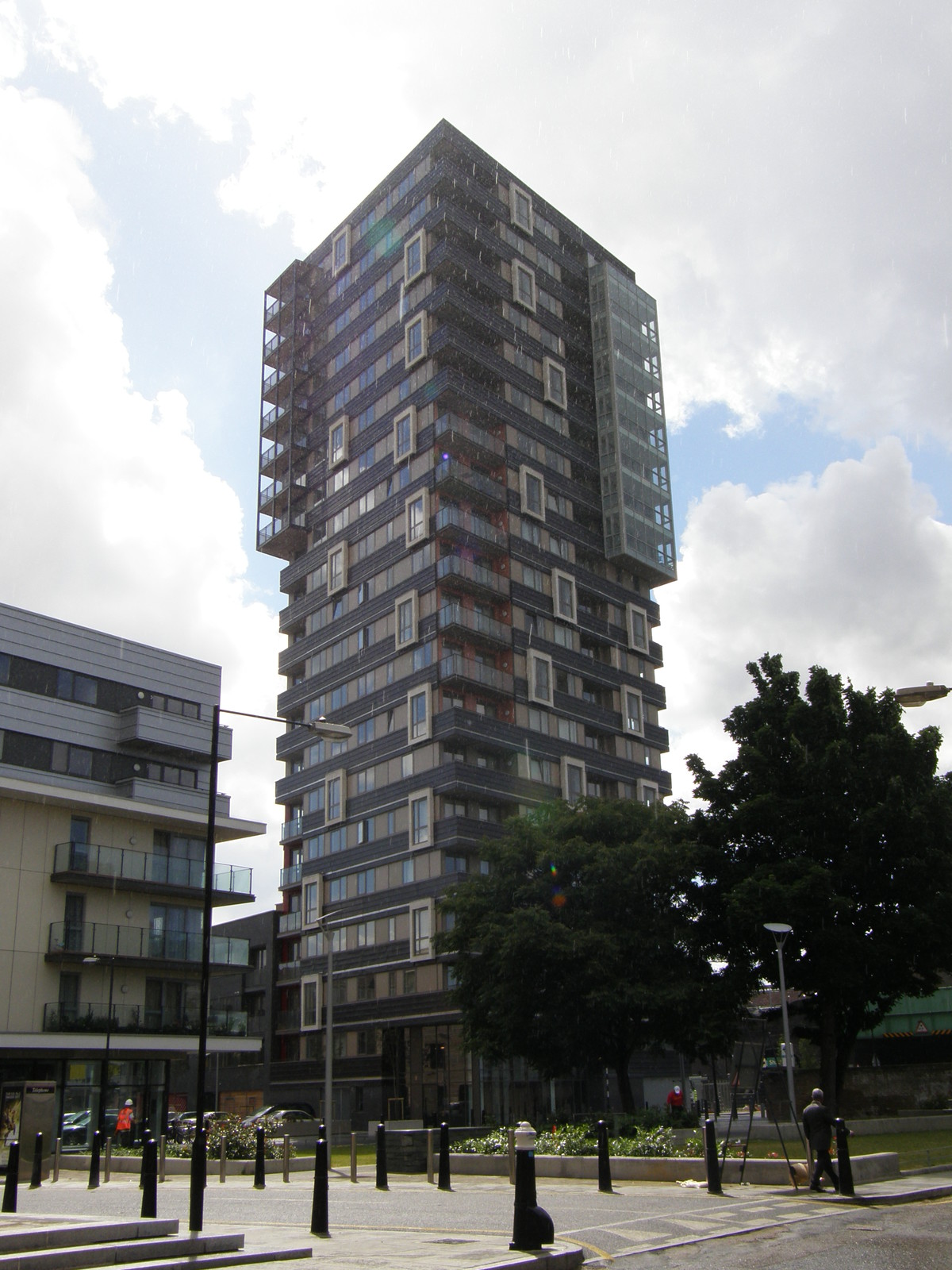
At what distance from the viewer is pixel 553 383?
79.9 metres

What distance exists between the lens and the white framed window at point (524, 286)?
7850cm

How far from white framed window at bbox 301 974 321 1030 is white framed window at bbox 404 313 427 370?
3883 cm

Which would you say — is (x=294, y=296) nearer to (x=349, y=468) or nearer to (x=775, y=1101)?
(x=349, y=468)

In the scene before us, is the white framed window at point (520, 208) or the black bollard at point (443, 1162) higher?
the white framed window at point (520, 208)

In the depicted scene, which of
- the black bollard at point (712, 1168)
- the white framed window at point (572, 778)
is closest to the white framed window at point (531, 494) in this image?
the white framed window at point (572, 778)

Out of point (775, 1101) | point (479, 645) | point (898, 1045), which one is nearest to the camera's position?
point (775, 1101)

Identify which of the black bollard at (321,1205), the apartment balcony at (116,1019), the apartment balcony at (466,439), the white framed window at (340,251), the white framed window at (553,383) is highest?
the white framed window at (340,251)

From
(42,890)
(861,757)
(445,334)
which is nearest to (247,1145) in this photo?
(42,890)

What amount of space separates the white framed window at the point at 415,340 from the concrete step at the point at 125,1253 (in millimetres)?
65312

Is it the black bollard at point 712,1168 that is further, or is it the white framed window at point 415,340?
the white framed window at point 415,340

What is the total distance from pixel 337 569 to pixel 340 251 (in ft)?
84.4

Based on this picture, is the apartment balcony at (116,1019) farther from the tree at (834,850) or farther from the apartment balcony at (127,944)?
the tree at (834,850)

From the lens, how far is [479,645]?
2736 inches

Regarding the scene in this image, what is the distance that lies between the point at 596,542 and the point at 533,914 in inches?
1725
